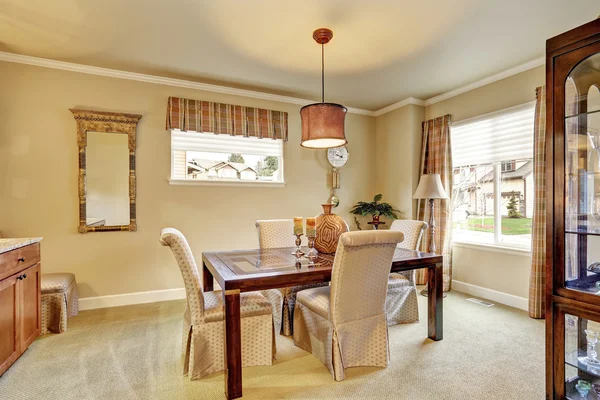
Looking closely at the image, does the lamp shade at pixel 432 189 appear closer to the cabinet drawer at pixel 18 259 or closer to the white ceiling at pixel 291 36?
the white ceiling at pixel 291 36

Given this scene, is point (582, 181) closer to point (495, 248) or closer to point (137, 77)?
point (495, 248)

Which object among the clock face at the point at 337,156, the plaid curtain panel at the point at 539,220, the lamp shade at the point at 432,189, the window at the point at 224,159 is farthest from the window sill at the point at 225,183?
the plaid curtain panel at the point at 539,220

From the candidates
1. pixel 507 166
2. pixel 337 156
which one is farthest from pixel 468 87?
pixel 337 156

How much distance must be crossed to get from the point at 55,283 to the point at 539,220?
4586 millimetres

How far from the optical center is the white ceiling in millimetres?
2359

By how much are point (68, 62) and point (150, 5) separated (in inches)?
63.0

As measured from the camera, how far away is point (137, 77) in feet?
11.7

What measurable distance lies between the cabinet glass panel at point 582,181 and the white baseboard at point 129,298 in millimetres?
3615

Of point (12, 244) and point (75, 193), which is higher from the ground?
point (75, 193)

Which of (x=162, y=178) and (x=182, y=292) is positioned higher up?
(x=162, y=178)

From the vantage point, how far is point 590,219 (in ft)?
5.54

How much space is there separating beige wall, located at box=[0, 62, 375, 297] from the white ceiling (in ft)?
0.98

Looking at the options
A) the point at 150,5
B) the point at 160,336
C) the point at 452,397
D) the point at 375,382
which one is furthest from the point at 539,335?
the point at 150,5

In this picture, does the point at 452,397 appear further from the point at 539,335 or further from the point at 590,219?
the point at 539,335
